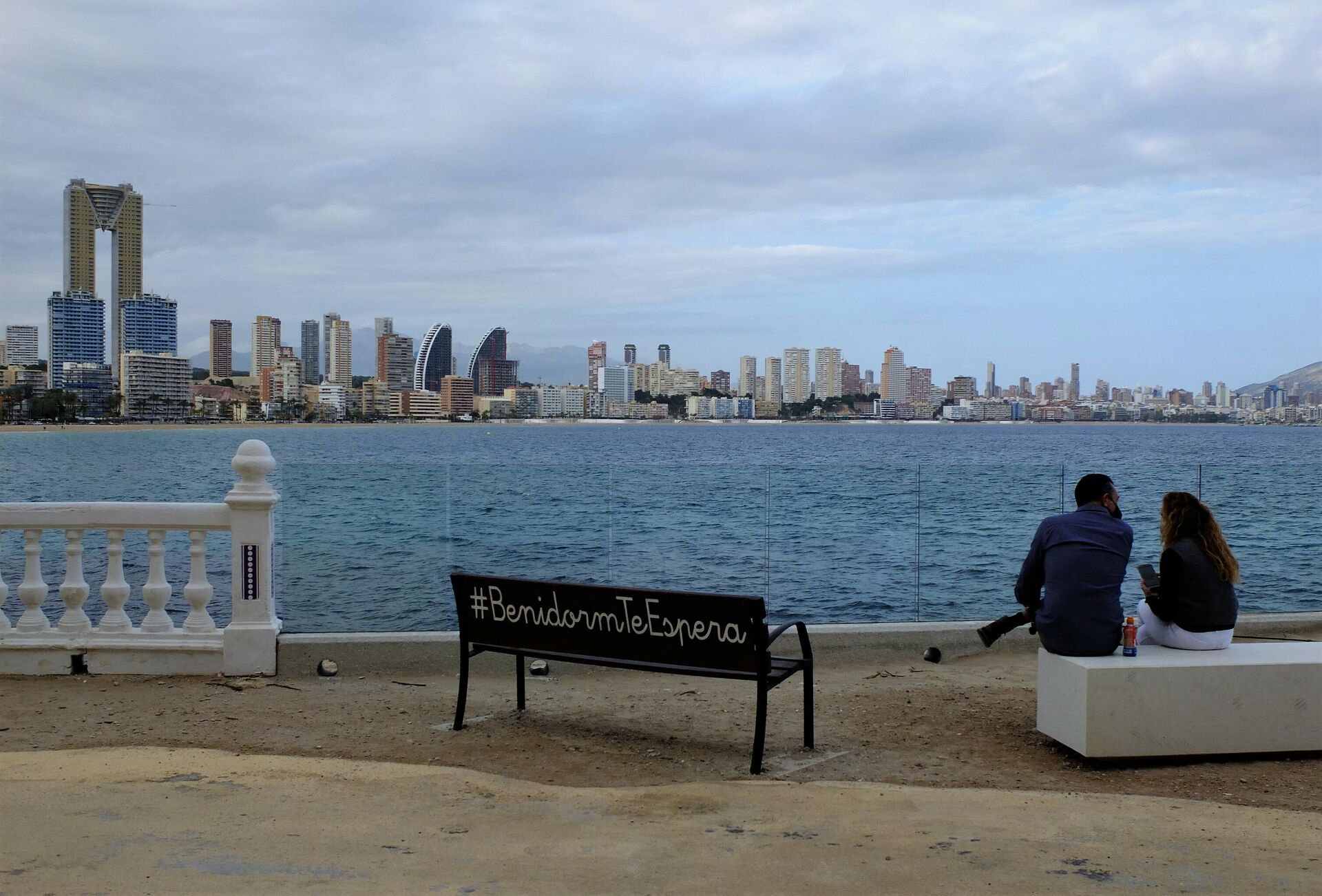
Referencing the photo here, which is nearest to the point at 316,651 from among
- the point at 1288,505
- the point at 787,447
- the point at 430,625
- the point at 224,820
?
the point at 430,625

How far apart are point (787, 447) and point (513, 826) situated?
234 feet

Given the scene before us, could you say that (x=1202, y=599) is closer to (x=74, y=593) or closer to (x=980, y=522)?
(x=980, y=522)

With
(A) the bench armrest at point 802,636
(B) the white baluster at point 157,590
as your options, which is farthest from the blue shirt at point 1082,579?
(B) the white baluster at point 157,590

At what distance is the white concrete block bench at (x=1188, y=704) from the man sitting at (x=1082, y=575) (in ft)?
0.37

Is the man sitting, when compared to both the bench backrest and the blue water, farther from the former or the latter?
the blue water

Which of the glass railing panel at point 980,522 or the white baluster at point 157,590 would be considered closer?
the white baluster at point 157,590

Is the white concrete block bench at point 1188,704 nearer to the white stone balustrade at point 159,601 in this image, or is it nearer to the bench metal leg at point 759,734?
the bench metal leg at point 759,734

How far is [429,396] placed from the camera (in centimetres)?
18150

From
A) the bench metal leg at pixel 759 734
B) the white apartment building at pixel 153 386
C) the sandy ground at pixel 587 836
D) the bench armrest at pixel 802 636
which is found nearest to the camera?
the sandy ground at pixel 587 836

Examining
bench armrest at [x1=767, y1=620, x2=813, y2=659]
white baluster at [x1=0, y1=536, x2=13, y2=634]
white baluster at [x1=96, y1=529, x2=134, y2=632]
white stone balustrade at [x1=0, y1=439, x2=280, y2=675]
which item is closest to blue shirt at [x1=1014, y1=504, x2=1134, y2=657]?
bench armrest at [x1=767, y1=620, x2=813, y2=659]

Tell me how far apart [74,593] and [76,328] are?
202m

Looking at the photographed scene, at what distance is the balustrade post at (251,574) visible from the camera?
25.2 feet

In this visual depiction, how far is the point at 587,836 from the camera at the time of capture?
4.59 meters

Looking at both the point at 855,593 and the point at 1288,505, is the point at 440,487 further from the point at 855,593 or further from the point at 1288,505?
the point at 1288,505
